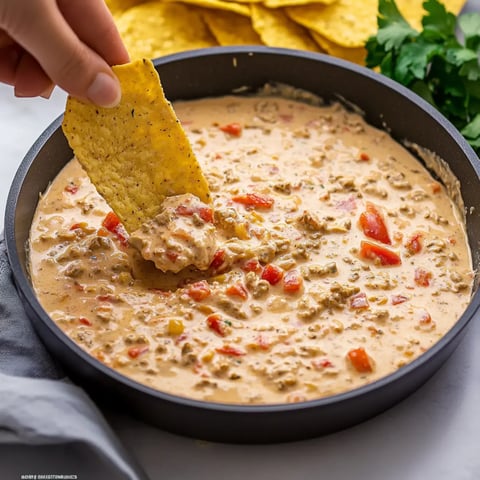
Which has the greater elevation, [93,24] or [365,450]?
Answer: [93,24]

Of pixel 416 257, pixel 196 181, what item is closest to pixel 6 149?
pixel 196 181

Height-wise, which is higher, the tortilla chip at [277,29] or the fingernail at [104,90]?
the fingernail at [104,90]

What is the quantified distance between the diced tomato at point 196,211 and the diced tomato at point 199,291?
310 mm

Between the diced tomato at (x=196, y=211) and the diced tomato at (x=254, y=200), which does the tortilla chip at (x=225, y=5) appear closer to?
the diced tomato at (x=254, y=200)

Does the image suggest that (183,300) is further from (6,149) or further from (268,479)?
(6,149)

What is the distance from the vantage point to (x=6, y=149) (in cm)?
554

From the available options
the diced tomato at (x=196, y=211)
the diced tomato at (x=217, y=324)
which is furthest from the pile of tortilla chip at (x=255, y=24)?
the diced tomato at (x=217, y=324)

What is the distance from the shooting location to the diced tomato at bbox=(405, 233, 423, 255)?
4496mm

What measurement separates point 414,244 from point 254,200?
0.83m

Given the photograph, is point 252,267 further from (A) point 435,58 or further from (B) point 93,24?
(A) point 435,58

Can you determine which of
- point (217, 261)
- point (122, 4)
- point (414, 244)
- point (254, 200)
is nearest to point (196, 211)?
→ point (217, 261)

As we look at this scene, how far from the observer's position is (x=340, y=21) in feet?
18.7

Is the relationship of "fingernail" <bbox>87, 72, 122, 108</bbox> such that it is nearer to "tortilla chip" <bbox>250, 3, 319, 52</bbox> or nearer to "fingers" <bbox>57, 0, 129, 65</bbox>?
"fingers" <bbox>57, 0, 129, 65</bbox>

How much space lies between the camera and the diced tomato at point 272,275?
13.9ft
